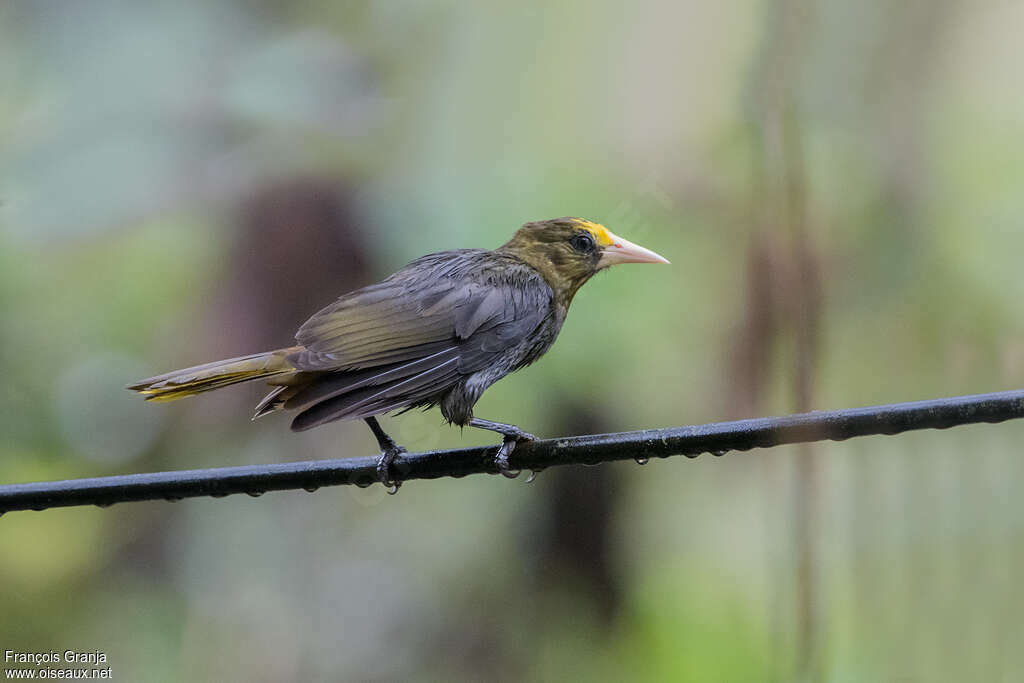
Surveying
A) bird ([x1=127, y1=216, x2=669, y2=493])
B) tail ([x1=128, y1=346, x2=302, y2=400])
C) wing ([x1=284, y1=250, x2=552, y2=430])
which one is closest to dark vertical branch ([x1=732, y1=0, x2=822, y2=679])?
bird ([x1=127, y1=216, x2=669, y2=493])

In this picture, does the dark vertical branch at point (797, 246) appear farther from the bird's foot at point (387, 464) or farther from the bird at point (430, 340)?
the bird's foot at point (387, 464)

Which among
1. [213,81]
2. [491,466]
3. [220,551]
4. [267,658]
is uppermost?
[213,81]

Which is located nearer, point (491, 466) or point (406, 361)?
point (491, 466)

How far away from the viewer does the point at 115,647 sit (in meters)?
4.73

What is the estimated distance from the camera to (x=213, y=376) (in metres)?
3.21

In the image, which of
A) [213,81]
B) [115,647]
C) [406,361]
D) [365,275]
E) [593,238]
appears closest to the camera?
[406,361]

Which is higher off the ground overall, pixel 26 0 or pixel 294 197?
pixel 26 0

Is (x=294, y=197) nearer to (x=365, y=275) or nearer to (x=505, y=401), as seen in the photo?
(x=365, y=275)

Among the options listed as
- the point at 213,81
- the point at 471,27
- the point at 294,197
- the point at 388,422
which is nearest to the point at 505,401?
the point at 388,422

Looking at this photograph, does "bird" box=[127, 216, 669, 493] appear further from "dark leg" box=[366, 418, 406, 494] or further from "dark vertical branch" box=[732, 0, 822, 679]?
"dark vertical branch" box=[732, 0, 822, 679]

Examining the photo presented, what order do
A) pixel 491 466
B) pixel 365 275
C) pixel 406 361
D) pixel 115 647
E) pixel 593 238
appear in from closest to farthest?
pixel 491 466
pixel 406 361
pixel 593 238
pixel 115 647
pixel 365 275

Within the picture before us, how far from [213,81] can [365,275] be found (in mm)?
1413

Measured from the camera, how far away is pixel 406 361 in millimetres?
3490

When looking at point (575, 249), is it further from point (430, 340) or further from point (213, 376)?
point (213, 376)
